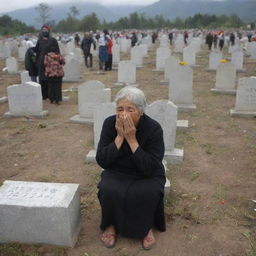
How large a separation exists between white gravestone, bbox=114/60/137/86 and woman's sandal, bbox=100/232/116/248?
8.86 meters

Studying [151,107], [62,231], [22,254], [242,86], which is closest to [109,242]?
[62,231]

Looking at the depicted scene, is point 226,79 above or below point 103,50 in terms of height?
below

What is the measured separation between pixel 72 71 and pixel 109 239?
10247 mm

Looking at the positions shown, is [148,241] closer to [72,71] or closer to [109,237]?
[109,237]

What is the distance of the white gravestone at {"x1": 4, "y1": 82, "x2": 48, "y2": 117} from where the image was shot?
7617mm

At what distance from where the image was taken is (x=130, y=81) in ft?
39.3

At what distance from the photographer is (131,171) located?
3318 millimetres

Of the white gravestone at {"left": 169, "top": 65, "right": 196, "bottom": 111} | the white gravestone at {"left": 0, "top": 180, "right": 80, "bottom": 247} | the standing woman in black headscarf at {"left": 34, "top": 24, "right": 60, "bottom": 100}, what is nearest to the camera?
the white gravestone at {"left": 0, "top": 180, "right": 80, "bottom": 247}

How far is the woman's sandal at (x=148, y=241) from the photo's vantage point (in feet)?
10.7

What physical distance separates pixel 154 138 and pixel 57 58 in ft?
19.4

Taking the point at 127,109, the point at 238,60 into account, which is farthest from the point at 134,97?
the point at 238,60

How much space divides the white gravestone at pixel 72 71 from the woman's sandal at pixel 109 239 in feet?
33.0

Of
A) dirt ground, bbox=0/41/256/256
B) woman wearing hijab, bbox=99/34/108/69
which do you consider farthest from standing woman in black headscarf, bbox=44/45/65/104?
woman wearing hijab, bbox=99/34/108/69

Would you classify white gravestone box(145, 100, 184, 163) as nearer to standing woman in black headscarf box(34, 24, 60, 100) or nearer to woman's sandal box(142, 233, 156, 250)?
woman's sandal box(142, 233, 156, 250)
